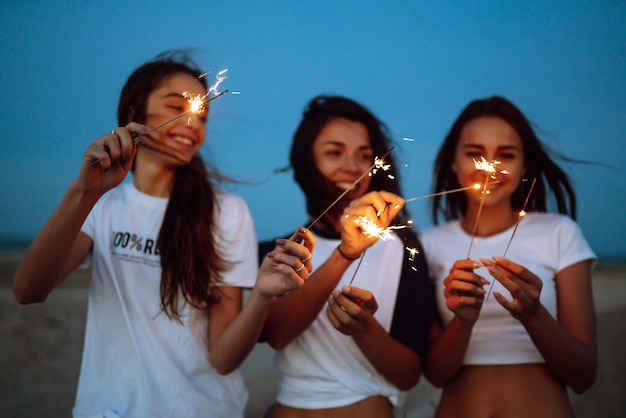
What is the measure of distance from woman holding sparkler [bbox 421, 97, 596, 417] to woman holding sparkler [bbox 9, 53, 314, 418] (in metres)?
0.88

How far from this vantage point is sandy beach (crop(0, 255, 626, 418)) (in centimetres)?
573

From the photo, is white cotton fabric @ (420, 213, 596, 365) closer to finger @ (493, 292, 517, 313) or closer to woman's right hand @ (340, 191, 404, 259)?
finger @ (493, 292, 517, 313)

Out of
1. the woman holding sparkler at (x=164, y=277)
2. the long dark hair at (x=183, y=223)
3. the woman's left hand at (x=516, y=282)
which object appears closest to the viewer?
the woman's left hand at (x=516, y=282)

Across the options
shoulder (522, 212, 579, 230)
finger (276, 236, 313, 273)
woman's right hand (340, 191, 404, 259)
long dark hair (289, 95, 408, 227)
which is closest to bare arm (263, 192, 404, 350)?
woman's right hand (340, 191, 404, 259)

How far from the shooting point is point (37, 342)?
8383 millimetres

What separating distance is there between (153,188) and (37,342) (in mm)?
6623

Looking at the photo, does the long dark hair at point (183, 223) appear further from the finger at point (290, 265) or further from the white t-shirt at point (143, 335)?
the finger at point (290, 265)

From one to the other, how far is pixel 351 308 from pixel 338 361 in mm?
482

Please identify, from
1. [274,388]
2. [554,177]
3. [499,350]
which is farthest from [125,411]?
[274,388]

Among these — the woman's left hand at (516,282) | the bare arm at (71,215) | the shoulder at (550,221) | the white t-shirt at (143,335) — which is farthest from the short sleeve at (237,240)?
the shoulder at (550,221)

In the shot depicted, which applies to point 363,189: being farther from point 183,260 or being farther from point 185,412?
point 185,412

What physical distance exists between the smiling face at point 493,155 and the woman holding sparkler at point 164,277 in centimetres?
107

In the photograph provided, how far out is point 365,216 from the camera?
7.52 feet

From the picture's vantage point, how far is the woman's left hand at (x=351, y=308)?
2.30 m
